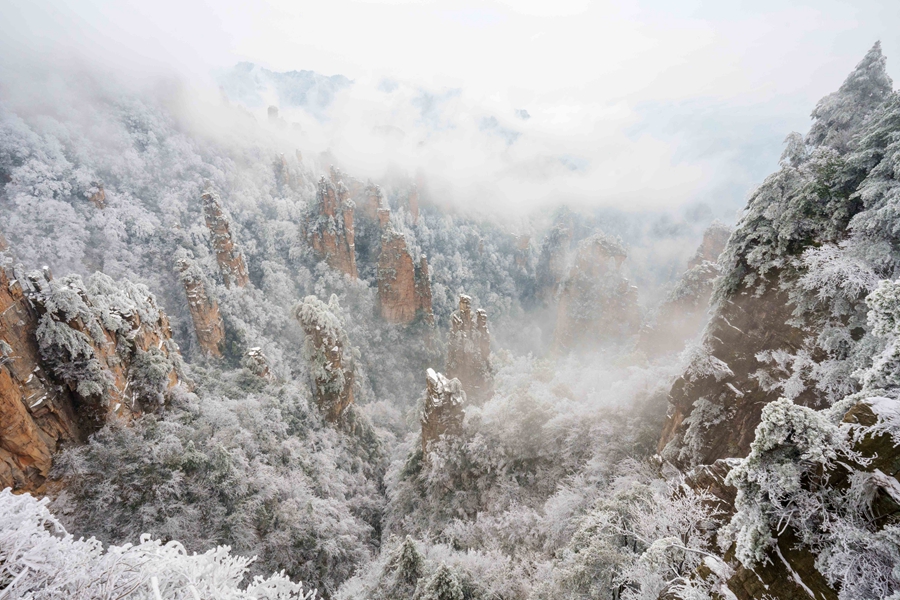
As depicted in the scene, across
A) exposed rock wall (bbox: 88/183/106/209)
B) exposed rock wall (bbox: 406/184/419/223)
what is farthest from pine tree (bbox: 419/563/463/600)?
exposed rock wall (bbox: 406/184/419/223)

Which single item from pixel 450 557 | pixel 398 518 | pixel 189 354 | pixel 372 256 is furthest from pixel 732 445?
pixel 372 256

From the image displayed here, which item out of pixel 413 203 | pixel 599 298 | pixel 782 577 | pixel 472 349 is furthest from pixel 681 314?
pixel 413 203

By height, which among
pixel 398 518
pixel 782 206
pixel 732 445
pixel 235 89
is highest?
pixel 235 89

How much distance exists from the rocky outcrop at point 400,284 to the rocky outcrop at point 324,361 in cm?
2011

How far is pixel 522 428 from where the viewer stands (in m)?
23.0

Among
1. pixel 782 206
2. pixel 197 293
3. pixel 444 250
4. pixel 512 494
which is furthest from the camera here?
pixel 444 250

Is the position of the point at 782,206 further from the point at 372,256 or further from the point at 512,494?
the point at 372,256

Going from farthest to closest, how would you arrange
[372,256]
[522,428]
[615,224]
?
[615,224] → [372,256] → [522,428]

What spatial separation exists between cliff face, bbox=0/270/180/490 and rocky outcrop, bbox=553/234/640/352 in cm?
4536

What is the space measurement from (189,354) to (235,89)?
124878mm

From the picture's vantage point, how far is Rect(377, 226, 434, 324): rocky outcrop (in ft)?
167

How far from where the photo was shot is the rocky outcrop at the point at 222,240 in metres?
40.7

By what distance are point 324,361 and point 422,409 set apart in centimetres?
995

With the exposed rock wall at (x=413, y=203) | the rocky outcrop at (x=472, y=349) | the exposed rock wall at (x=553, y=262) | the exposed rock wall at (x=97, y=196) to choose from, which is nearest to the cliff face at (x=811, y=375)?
the rocky outcrop at (x=472, y=349)
